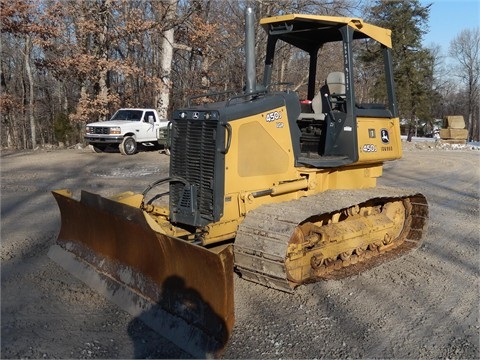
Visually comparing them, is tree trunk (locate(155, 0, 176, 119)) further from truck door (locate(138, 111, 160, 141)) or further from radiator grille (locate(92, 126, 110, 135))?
radiator grille (locate(92, 126, 110, 135))

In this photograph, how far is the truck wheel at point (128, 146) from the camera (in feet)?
60.0

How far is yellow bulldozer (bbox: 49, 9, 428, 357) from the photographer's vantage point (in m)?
4.24

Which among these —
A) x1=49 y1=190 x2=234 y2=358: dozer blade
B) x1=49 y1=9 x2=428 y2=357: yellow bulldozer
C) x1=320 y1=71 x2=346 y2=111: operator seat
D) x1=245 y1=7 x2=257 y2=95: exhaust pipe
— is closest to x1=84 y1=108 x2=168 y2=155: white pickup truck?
x1=49 y1=9 x2=428 y2=357: yellow bulldozer

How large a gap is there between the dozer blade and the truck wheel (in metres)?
12.5

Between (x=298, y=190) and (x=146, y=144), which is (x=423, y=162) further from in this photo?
(x=298, y=190)

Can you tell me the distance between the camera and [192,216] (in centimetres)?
514

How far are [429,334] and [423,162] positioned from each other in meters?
15.6

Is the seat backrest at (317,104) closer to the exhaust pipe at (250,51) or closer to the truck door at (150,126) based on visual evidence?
the exhaust pipe at (250,51)

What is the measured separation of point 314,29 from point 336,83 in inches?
28.2

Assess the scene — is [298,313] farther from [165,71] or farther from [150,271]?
[165,71]

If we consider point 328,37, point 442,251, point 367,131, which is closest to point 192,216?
point 367,131

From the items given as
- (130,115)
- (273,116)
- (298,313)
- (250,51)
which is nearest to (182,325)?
(298,313)

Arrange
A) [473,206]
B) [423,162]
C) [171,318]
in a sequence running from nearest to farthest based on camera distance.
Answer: [171,318], [473,206], [423,162]

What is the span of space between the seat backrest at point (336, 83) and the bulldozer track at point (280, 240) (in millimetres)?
1207
